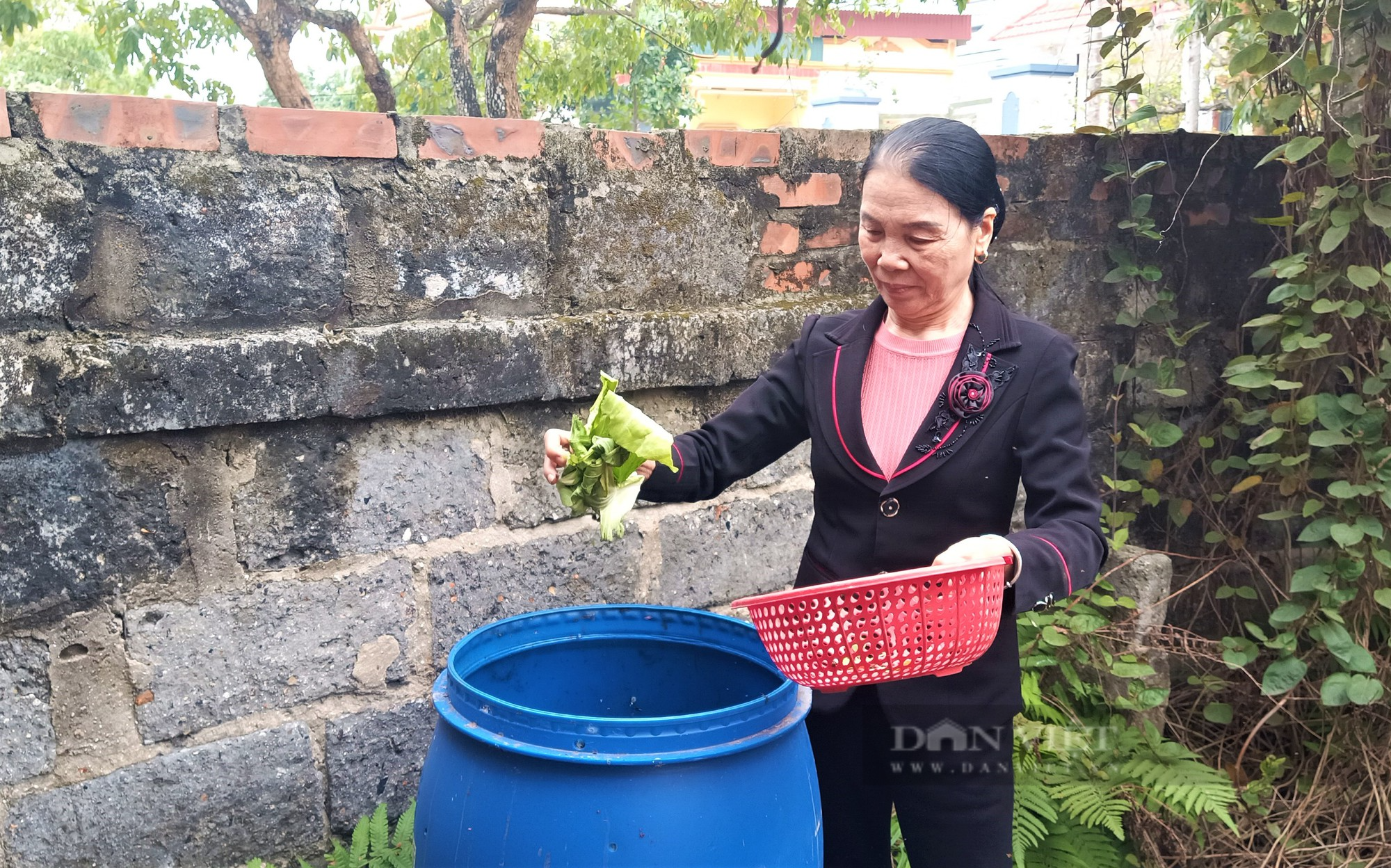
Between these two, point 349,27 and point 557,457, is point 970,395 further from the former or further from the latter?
point 349,27

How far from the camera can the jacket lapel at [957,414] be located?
178 centimetres

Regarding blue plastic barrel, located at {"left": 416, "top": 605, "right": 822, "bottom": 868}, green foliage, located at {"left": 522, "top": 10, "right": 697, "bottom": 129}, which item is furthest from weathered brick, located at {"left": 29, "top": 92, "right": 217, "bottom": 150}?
green foliage, located at {"left": 522, "top": 10, "right": 697, "bottom": 129}

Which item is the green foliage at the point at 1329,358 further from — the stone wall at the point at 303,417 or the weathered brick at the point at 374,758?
the weathered brick at the point at 374,758

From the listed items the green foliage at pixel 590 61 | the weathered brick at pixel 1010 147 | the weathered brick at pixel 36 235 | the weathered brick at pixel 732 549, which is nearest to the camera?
the weathered brick at pixel 36 235

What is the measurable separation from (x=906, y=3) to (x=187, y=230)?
24.8m

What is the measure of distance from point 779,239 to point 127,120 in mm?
1529

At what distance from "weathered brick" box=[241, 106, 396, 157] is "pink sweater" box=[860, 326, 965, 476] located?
3.55 feet

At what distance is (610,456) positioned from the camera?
6.02 feet

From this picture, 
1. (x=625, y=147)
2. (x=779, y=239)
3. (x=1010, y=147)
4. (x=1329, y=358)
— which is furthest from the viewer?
(x=1010, y=147)

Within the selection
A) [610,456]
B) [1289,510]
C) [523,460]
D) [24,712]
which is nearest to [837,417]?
[610,456]

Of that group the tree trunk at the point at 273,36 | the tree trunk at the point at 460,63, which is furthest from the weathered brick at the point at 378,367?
the tree trunk at the point at 273,36

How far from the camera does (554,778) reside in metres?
1.53

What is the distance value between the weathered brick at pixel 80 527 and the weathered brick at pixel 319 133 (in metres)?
0.63

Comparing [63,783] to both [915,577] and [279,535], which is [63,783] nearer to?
[279,535]
